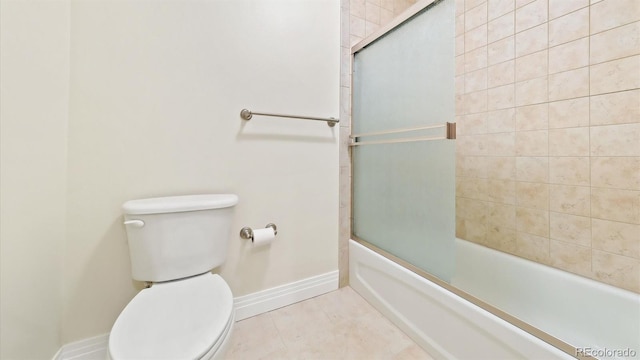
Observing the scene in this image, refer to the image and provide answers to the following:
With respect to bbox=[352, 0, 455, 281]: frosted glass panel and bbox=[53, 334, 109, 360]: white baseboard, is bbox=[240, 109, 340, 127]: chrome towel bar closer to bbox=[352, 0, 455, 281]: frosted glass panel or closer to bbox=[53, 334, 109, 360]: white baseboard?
bbox=[352, 0, 455, 281]: frosted glass panel

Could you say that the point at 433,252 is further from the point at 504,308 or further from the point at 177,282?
the point at 177,282

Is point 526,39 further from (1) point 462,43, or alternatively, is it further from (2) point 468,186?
(2) point 468,186

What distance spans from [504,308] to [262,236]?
4.25ft

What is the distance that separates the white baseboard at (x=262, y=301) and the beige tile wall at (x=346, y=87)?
0.16 meters

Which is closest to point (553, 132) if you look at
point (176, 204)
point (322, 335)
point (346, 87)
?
point (346, 87)

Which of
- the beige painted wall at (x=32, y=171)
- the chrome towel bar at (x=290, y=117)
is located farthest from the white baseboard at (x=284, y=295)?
the chrome towel bar at (x=290, y=117)

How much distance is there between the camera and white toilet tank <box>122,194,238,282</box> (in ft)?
2.98

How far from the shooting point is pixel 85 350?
97 cm

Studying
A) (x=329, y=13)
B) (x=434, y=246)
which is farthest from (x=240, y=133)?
(x=434, y=246)

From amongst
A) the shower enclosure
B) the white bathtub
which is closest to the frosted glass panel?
the shower enclosure

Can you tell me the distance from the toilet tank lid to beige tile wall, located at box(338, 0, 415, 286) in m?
0.77

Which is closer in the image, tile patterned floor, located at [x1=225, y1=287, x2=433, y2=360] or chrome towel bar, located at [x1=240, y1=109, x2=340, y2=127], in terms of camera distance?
tile patterned floor, located at [x1=225, y1=287, x2=433, y2=360]

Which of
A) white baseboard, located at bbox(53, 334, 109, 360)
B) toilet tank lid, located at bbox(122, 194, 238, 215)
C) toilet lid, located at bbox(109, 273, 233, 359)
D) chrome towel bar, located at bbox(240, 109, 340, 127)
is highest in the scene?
chrome towel bar, located at bbox(240, 109, 340, 127)

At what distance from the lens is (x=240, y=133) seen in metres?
1.22
